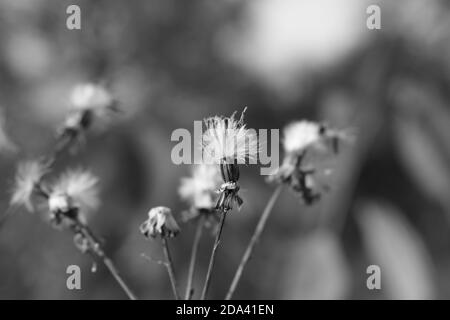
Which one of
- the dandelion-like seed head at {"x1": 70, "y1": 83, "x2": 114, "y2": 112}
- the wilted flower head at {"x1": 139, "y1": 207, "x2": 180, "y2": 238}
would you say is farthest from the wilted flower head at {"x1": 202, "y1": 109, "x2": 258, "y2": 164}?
the dandelion-like seed head at {"x1": 70, "y1": 83, "x2": 114, "y2": 112}

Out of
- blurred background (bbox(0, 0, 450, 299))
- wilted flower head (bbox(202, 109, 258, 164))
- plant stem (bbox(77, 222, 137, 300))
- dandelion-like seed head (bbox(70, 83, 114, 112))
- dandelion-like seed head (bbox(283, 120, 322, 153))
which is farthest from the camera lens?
blurred background (bbox(0, 0, 450, 299))

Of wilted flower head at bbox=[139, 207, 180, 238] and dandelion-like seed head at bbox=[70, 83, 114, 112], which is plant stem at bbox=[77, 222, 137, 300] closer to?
wilted flower head at bbox=[139, 207, 180, 238]

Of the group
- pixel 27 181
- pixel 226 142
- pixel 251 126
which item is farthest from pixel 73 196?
pixel 251 126

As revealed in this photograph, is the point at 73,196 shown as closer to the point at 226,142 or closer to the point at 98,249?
the point at 98,249
